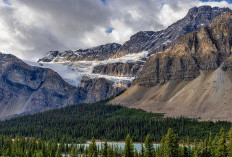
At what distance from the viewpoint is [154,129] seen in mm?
195625

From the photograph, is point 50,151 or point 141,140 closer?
point 50,151

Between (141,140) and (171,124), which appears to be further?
(171,124)

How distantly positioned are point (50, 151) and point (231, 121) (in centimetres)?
12914

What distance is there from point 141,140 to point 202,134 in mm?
36977

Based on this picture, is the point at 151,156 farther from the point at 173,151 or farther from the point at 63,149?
the point at 63,149

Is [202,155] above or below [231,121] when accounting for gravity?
below

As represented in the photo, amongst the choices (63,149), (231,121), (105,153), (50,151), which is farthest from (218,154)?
(231,121)

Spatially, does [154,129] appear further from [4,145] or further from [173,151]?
[173,151]

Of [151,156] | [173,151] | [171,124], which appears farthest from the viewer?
[171,124]

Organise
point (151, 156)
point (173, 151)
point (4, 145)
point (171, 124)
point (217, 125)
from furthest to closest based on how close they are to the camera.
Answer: point (171, 124) < point (217, 125) < point (4, 145) < point (151, 156) < point (173, 151)

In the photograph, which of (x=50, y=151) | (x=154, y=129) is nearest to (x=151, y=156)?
(x=50, y=151)

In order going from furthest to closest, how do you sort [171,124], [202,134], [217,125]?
[171,124], [217,125], [202,134]

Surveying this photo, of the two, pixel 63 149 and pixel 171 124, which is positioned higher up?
pixel 171 124

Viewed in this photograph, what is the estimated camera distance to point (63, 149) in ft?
483
